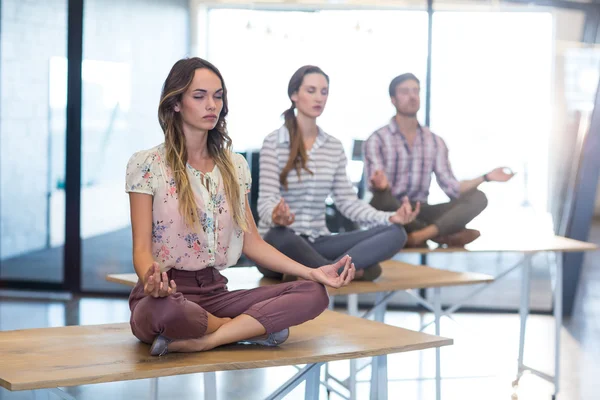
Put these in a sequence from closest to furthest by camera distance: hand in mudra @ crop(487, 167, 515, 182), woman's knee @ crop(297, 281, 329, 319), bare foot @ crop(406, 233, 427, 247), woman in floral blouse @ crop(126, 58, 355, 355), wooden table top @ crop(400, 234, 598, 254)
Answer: woman in floral blouse @ crop(126, 58, 355, 355) → woman's knee @ crop(297, 281, 329, 319) → wooden table top @ crop(400, 234, 598, 254) → bare foot @ crop(406, 233, 427, 247) → hand in mudra @ crop(487, 167, 515, 182)

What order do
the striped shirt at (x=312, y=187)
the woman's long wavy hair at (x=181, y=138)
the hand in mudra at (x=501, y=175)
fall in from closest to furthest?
the woman's long wavy hair at (x=181, y=138), the striped shirt at (x=312, y=187), the hand in mudra at (x=501, y=175)

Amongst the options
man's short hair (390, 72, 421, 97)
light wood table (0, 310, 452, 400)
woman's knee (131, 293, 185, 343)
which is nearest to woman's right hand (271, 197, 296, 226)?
light wood table (0, 310, 452, 400)

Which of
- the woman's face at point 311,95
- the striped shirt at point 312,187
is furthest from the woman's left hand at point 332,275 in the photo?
the woman's face at point 311,95

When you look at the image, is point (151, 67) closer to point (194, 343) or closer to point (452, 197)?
point (452, 197)

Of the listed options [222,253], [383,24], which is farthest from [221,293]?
[383,24]

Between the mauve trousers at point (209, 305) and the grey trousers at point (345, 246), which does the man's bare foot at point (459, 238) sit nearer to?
the grey trousers at point (345, 246)

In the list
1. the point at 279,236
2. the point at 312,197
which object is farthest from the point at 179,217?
the point at 312,197

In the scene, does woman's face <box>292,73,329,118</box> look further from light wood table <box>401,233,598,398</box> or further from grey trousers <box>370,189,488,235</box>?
light wood table <box>401,233,598,398</box>

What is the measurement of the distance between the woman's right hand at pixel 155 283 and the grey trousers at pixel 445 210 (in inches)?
84.7

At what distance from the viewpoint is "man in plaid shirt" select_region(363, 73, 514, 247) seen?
4.15 m

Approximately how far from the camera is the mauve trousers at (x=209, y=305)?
212 cm

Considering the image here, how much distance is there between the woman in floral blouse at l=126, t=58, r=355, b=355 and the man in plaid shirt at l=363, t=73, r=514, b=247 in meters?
1.65

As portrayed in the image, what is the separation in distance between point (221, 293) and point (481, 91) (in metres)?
3.80

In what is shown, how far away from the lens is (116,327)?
8.17 feet
